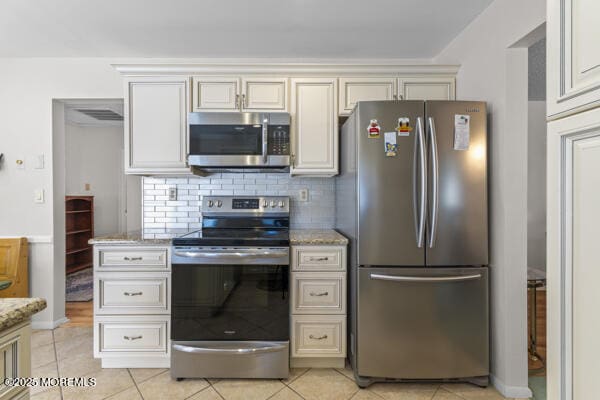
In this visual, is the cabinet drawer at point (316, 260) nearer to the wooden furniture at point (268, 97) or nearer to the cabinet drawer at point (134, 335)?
the wooden furniture at point (268, 97)

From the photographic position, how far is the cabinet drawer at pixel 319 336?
2.16 metres

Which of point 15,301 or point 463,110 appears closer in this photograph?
point 15,301

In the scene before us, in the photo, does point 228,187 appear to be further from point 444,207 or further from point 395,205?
point 444,207

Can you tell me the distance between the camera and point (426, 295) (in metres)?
1.93

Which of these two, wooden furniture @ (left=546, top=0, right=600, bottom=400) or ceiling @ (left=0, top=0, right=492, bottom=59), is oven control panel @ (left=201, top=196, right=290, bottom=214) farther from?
wooden furniture @ (left=546, top=0, right=600, bottom=400)

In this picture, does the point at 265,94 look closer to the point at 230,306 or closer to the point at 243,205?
the point at 243,205

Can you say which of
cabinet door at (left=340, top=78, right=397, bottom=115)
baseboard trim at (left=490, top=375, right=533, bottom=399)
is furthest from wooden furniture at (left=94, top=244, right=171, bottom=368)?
baseboard trim at (left=490, top=375, right=533, bottom=399)

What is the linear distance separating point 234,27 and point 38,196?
2.31 m

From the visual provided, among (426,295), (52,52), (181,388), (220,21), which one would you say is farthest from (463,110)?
(52,52)

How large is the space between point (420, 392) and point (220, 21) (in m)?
2.82

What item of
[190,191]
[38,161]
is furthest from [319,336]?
[38,161]

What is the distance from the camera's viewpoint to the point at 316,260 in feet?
7.11

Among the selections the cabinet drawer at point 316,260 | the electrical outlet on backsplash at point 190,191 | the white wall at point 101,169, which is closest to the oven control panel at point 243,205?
the electrical outlet on backsplash at point 190,191

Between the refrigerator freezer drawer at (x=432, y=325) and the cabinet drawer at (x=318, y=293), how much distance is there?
296mm
